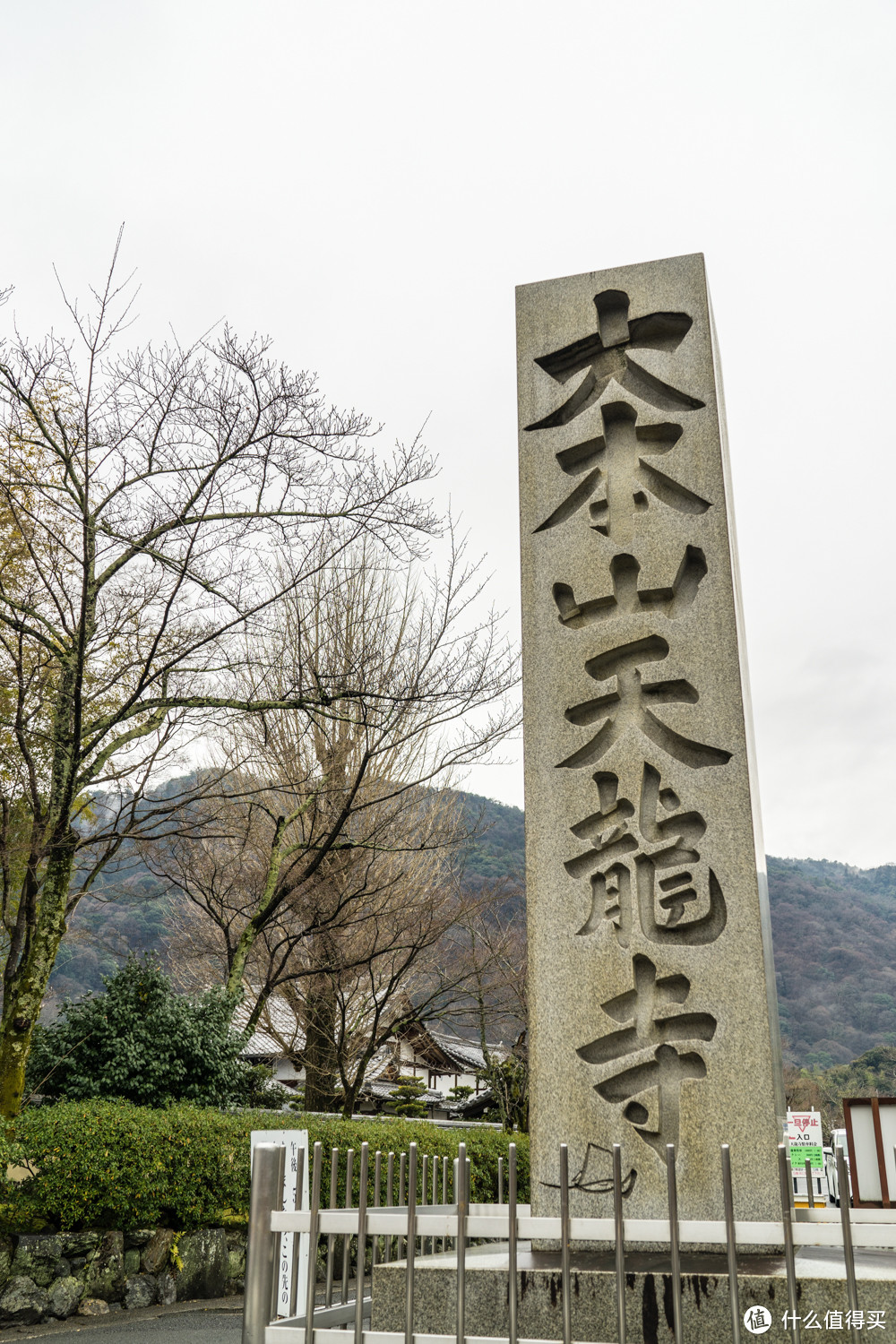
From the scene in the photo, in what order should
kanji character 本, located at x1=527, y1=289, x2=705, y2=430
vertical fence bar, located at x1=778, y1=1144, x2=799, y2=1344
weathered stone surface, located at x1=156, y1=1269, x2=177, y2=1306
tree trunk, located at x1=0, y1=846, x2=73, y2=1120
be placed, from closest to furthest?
vertical fence bar, located at x1=778, y1=1144, x2=799, y2=1344, kanji character 本, located at x1=527, y1=289, x2=705, y2=430, weathered stone surface, located at x1=156, y1=1269, x2=177, y2=1306, tree trunk, located at x1=0, y1=846, x2=73, y2=1120

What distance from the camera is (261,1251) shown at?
7.87 feet

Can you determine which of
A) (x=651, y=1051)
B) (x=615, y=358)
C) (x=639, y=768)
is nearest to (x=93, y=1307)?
Answer: (x=651, y=1051)

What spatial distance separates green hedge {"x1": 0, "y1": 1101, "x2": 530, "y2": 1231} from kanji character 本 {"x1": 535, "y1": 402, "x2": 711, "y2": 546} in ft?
13.9

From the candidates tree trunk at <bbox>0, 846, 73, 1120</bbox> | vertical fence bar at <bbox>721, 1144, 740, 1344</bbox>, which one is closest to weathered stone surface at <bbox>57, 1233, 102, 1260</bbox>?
tree trunk at <bbox>0, 846, 73, 1120</bbox>

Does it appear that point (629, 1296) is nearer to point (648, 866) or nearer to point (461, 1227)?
point (461, 1227)

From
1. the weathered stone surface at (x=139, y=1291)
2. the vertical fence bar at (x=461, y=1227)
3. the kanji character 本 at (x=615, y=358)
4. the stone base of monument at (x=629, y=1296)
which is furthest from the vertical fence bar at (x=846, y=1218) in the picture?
the weathered stone surface at (x=139, y=1291)

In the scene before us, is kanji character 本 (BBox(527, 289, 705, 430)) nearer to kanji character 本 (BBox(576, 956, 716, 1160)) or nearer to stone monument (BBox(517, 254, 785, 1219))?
stone monument (BBox(517, 254, 785, 1219))

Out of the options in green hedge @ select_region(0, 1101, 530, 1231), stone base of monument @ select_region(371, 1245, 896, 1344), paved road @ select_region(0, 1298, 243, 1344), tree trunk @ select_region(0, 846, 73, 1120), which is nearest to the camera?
stone base of monument @ select_region(371, 1245, 896, 1344)

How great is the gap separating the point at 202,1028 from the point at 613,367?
7.42 m

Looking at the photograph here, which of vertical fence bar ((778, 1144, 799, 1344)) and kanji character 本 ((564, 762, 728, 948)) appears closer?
vertical fence bar ((778, 1144, 799, 1344))

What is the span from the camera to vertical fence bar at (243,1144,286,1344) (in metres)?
2.37

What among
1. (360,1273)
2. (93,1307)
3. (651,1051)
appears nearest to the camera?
(360,1273)

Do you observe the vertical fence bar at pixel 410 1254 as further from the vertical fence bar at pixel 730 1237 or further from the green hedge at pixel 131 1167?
the green hedge at pixel 131 1167

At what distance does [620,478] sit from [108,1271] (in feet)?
21.3
